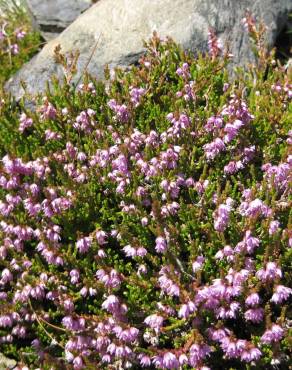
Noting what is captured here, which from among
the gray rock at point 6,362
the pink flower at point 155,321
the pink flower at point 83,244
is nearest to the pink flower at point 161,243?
the pink flower at point 155,321

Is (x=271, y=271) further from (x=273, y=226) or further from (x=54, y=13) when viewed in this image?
(x=54, y=13)

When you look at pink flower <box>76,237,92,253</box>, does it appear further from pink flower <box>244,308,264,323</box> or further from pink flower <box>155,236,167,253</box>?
pink flower <box>244,308,264,323</box>

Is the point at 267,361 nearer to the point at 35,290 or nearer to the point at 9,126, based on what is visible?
the point at 35,290

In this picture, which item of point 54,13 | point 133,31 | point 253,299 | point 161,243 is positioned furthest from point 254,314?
point 54,13

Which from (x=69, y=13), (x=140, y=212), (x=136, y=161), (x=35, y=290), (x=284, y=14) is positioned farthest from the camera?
(x=69, y=13)

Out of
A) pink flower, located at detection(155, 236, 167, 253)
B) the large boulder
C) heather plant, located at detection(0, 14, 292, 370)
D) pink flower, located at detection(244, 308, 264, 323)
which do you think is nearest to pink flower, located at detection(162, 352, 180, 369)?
heather plant, located at detection(0, 14, 292, 370)

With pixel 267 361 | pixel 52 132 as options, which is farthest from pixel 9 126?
pixel 267 361
